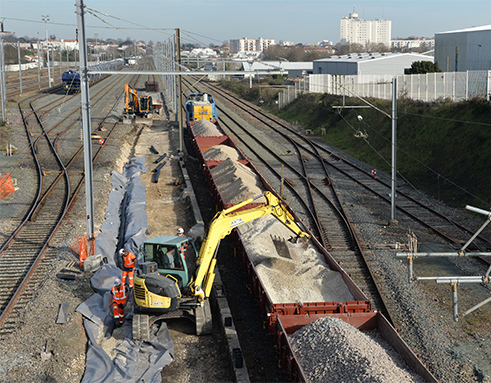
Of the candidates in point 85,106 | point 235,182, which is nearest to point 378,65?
point 235,182

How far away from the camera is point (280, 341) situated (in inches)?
435

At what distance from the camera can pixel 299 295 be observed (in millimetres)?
13359

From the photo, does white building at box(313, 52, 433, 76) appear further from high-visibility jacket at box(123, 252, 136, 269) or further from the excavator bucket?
high-visibility jacket at box(123, 252, 136, 269)

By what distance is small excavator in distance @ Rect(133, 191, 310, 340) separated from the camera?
40.9ft

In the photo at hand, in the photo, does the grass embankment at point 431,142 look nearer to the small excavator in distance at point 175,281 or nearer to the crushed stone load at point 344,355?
the small excavator in distance at point 175,281

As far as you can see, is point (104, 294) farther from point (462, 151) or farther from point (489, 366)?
point (462, 151)

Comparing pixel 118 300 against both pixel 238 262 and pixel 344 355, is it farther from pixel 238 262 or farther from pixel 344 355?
pixel 344 355

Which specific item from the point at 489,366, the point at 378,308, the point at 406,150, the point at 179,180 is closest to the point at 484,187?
the point at 406,150

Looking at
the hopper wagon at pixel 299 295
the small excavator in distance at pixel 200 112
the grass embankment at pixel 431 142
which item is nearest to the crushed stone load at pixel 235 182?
the hopper wagon at pixel 299 295

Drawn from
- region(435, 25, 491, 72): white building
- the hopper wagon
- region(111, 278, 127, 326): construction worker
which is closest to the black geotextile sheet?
region(111, 278, 127, 326): construction worker

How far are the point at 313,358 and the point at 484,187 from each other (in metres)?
15.3

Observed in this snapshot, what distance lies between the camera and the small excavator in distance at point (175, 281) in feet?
40.9

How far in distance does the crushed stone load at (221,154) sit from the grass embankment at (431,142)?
7847 mm

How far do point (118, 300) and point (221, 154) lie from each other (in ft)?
44.9
